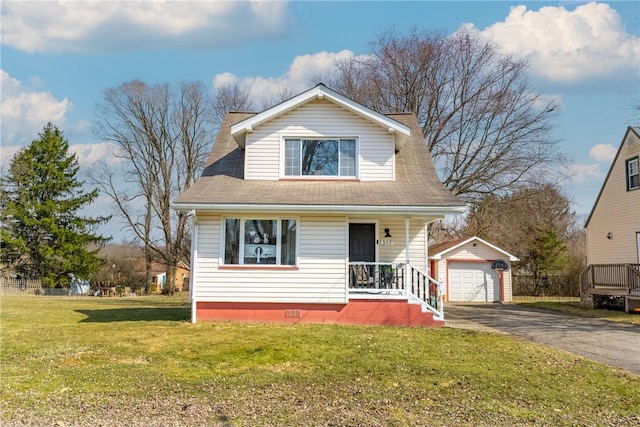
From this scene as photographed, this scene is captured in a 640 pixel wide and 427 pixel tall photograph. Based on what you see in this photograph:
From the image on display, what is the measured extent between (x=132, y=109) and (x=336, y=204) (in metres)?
31.3

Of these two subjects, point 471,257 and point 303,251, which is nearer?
point 303,251

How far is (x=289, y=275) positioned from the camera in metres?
12.5

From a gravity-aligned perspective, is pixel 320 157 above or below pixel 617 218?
above

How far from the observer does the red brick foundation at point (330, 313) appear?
12.4m

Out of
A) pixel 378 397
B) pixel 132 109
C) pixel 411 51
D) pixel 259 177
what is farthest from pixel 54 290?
pixel 378 397

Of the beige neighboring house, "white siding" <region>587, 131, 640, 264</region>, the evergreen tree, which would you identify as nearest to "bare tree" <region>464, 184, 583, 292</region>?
"white siding" <region>587, 131, 640, 264</region>

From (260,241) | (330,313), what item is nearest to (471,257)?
(330,313)

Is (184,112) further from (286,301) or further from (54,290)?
(286,301)

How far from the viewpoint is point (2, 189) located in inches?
1335

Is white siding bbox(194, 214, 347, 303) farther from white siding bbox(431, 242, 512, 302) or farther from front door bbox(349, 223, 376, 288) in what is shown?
white siding bbox(431, 242, 512, 302)

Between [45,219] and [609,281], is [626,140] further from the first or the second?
[45,219]

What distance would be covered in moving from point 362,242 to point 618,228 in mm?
14376

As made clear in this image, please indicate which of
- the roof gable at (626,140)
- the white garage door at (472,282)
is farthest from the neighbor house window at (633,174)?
the white garage door at (472,282)

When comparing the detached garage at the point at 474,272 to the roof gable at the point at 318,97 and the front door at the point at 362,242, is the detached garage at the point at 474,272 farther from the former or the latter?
the roof gable at the point at 318,97
